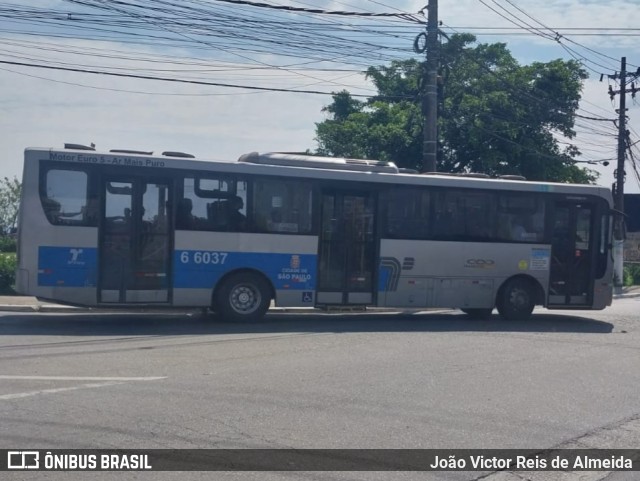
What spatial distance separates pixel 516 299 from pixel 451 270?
1781 mm

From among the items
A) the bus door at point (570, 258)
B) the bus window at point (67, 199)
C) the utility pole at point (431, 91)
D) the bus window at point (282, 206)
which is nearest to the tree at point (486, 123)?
the utility pole at point (431, 91)

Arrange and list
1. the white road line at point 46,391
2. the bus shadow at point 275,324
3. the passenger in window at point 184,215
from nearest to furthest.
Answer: the white road line at point 46,391, the bus shadow at point 275,324, the passenger in window at point 184,215

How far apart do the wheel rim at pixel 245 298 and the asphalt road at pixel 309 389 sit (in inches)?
15.7

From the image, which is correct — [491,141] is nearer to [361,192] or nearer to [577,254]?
[577,254]

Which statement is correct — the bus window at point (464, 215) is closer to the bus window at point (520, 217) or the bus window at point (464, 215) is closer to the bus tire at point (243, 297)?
the bus window at point (520, 217)

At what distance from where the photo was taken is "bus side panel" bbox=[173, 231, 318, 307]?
52.7 ft

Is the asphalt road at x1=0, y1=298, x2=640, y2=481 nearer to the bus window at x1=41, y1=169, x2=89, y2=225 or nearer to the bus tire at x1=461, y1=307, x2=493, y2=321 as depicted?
the bus window at x1=41, y1=169, x2=89, y2=225

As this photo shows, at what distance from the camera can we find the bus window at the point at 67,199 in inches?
599

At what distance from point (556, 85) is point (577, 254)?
20.6 m

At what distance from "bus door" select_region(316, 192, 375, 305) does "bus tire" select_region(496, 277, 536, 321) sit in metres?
3.09

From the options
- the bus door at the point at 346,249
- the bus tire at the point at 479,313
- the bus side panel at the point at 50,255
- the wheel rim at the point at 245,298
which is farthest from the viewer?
the bus tire at the point at 479,313

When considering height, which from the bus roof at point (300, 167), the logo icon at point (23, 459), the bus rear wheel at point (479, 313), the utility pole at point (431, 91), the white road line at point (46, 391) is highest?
the utility pole at point (431, 91)

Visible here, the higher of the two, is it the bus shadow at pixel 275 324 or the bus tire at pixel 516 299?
the bus tire at pixel 516 299

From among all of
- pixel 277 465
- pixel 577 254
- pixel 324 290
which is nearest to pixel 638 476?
pixel 277 465
